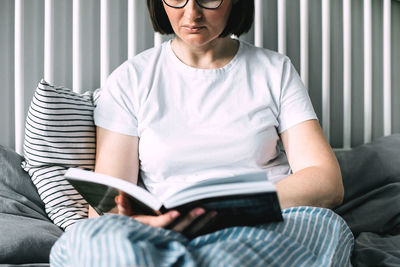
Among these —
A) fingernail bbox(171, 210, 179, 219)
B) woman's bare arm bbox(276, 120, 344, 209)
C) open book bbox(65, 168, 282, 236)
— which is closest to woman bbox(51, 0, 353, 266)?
woman's bare arm bbox(276, 120, 344, 209)

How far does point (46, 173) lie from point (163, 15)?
55 centimetres

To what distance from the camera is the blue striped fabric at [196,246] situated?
0.70m

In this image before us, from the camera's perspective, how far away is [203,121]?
4.13ft

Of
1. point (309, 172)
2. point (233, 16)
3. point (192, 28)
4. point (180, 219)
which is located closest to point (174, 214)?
point (180, 219)

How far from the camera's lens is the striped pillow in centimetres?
128

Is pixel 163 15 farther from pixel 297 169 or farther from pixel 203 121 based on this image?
pixel 297 169

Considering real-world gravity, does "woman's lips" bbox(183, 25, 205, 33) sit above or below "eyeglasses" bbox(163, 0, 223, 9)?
below

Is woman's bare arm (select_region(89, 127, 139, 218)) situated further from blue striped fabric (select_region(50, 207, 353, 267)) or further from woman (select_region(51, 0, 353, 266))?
blue striped fabric (select_region(50, 207, 353, 267))

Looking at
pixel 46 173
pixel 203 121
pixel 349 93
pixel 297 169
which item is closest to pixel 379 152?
pixel 349 93

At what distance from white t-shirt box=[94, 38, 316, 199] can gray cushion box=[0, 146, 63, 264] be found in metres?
0.27

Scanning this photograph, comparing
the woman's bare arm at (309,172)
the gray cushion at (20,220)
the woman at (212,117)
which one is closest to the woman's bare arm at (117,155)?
the woman at (212,117)

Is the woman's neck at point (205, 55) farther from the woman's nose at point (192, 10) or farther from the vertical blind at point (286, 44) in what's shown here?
the vertical blind at point (286, 44)

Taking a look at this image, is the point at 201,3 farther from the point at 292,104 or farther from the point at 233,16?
the point at 292,104

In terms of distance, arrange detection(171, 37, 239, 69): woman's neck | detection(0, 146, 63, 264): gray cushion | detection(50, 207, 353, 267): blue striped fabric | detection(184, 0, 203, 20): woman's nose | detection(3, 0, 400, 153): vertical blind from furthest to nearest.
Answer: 1. detection(3, 0, 400, 153): vertical blind
2. detection(171, 37, 239, 69): woman's neck
3. detection(184, 0, 203, 20): woman's nose
4. detection(0, 146, 63, 264): gray cushion
5. detection(50, 207, 353, 267): blue striped fabric
